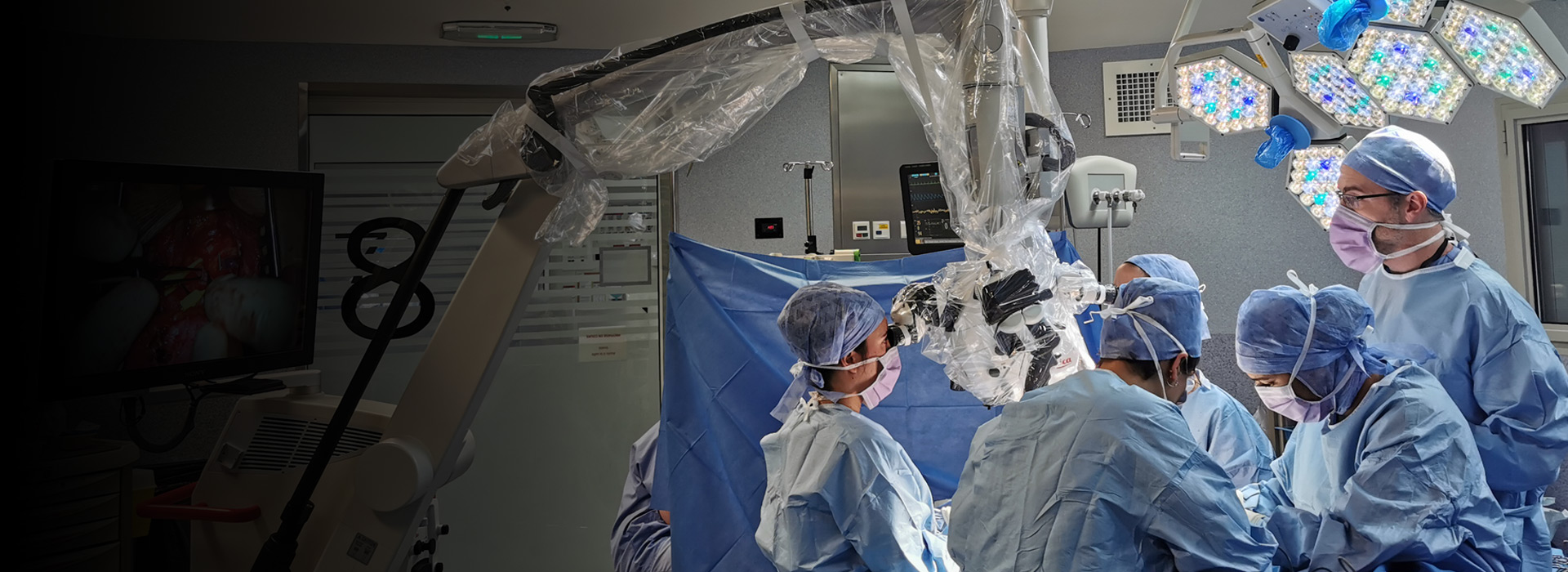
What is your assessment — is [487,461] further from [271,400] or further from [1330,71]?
[1330,71]

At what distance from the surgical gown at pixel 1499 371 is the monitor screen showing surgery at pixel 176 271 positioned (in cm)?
245

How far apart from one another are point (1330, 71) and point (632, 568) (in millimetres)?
2082

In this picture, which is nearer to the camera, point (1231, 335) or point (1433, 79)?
point (1433, 79)

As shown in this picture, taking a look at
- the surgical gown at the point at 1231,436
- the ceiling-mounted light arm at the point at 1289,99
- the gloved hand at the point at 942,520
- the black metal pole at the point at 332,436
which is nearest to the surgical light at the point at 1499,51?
the ceiling-mounted light arm at the point at 1289,99

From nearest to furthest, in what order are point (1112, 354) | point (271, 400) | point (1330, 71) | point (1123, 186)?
point (1112, 354), point (271, 400), point (1330, 71), point (1123, 186)

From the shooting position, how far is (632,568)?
211 cm

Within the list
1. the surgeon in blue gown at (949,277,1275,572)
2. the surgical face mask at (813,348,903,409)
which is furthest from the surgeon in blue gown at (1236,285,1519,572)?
the surgical face mask at (813,348,903,409)

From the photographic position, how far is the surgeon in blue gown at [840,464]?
5.13 feet

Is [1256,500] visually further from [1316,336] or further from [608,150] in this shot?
[608,150]

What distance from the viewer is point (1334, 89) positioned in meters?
2.04

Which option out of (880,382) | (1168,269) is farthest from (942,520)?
(1168,269)

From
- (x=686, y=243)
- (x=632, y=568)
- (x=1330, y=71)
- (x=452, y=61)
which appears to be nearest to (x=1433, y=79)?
(x=1330, y=71)

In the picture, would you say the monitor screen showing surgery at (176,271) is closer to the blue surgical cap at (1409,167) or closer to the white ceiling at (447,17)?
the white ceiling at (447,17)

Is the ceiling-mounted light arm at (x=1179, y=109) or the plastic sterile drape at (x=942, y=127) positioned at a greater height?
the ceiling-mounted light arm at (x=1179, y=109)
